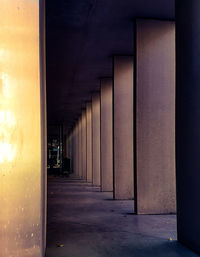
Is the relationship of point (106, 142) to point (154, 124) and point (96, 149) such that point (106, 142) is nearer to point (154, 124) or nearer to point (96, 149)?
point (96, 149)

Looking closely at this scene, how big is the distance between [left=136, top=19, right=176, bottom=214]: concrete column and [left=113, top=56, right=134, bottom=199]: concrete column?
9.88ft

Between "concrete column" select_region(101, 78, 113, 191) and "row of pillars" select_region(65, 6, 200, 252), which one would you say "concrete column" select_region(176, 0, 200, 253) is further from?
"concrete column" select_region(101, 78, 113, 191)

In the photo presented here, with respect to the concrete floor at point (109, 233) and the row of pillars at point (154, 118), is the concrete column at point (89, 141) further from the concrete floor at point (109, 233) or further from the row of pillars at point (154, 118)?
the row of pillars at point (154, 118)

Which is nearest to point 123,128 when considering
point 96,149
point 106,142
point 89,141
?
point 106,142

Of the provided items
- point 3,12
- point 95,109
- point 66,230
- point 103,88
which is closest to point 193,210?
point 66,230

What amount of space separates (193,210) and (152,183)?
330 centimetres

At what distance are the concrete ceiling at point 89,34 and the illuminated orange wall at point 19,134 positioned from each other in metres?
4.76

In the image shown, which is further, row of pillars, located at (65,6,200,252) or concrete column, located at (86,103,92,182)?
concrete column, located at (86,103,92,182)

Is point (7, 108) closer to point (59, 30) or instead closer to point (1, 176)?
point (1, 176)

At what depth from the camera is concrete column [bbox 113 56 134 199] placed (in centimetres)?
1104

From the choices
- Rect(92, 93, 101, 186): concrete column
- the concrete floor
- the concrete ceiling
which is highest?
the concrete ceiling

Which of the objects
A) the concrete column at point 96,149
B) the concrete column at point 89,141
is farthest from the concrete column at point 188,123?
the concrete column at point 89,141

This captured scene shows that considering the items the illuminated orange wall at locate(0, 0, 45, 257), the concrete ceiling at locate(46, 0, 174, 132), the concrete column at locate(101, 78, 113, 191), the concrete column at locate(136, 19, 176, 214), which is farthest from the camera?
the concrete column at locate(101, 78, 113, 191)

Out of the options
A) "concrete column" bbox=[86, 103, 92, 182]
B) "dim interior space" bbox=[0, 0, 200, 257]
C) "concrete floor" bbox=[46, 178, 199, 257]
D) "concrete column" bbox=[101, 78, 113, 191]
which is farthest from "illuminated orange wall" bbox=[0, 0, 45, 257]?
"concrete column" bbox=[86, 103, 92, 182]
